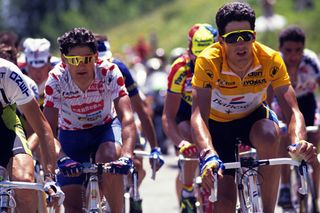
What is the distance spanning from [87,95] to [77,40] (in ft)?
2.01

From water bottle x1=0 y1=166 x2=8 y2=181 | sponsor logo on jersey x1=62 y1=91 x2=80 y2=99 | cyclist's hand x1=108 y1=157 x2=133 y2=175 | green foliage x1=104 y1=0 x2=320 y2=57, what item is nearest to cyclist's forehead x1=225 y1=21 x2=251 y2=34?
cyclist's hand x1=108 y1=157 x2=133 y2=175

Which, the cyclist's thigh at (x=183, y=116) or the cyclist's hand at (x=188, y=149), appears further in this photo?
the cyclist's thigh at (x=183, y=116)

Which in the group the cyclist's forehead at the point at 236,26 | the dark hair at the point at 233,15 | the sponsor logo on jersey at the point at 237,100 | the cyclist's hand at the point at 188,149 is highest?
the dark hair at the point at 233,15

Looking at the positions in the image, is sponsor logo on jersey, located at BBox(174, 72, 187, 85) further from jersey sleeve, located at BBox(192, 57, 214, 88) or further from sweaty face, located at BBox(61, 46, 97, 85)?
jersey sleeve, located at BBox(192, 57, 214, 88)

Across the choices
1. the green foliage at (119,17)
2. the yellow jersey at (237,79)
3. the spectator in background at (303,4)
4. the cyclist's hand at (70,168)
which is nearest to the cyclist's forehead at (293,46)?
the yellow jersey at (237,79)

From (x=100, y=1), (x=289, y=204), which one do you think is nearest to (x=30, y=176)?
(x=289, y=204)

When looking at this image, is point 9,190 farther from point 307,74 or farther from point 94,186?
point 307,74

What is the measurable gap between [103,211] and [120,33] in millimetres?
65956

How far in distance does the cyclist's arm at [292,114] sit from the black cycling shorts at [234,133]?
214mm

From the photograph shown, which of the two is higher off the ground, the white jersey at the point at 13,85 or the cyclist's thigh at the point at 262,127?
the white jersey at the point at 13,85

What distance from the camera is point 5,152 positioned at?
8.16 meters

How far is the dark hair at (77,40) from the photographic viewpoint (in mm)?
8773

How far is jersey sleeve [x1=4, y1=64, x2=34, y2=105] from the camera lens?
8.06 m

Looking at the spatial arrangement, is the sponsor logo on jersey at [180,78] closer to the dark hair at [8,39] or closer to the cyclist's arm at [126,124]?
the cyclist's arm at [126,124]
